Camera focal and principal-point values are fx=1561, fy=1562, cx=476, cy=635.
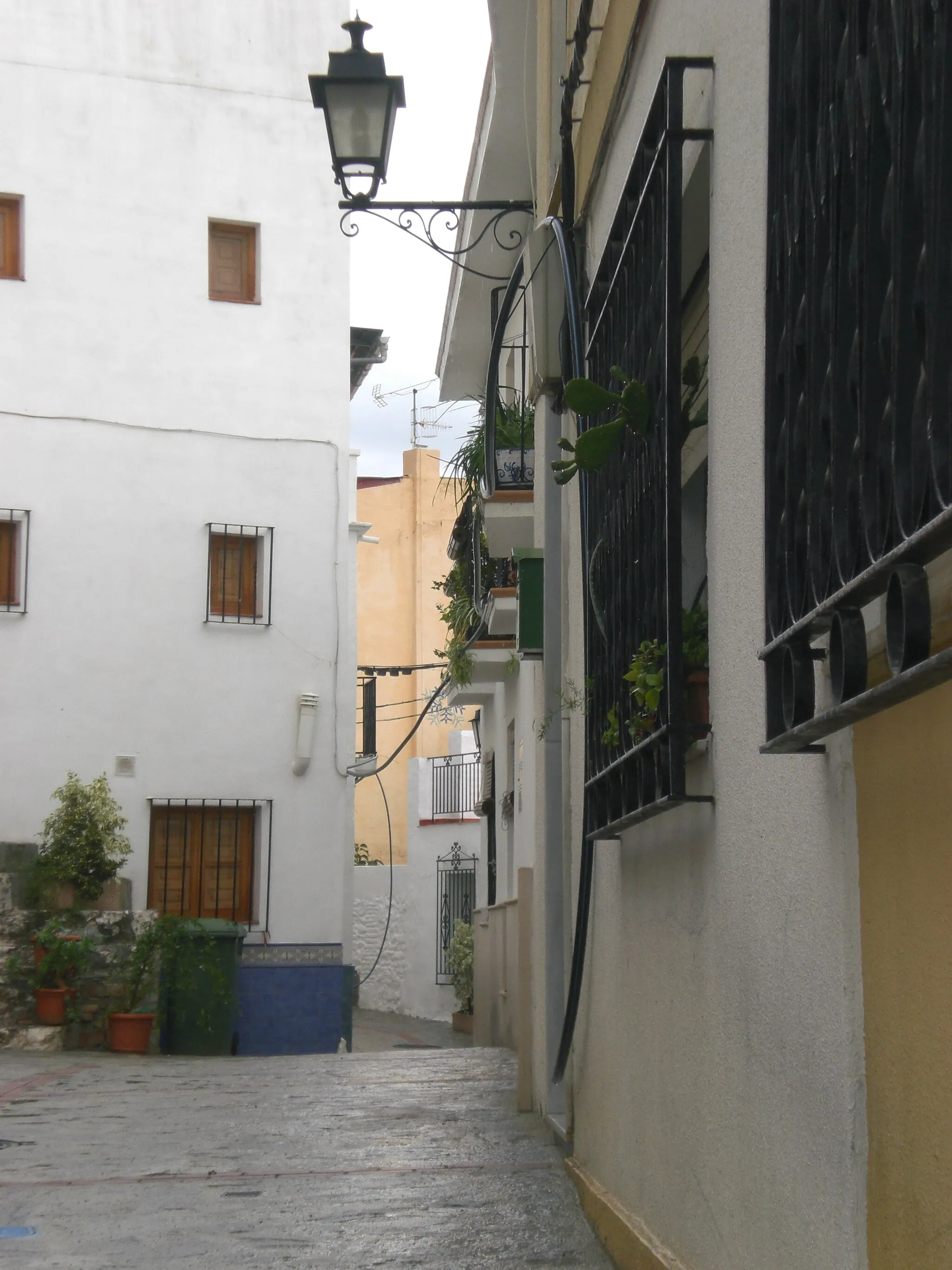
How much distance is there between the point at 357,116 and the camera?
27.0 feet

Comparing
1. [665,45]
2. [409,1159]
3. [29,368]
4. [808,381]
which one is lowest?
[409,1159]

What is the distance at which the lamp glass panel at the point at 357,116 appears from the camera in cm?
821

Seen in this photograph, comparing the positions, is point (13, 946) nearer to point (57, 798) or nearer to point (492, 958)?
point (57, 798)

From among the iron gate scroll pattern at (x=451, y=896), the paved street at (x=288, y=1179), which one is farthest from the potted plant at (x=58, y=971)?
the iron gate scroll pattern at (x=451, y=896)

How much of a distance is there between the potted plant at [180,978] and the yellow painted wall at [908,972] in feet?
40.5

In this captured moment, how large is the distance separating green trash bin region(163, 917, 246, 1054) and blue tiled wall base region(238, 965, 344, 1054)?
3.09 ft

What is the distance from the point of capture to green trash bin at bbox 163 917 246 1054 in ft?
47.7

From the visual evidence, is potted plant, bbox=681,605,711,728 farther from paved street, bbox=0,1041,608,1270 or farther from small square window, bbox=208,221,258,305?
small square window, bbox=208,221,258,305

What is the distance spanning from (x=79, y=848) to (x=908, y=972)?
13.1 m

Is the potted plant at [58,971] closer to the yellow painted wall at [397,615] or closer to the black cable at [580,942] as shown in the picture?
the black cable at [580,942]

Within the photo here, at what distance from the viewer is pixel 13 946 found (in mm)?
14109

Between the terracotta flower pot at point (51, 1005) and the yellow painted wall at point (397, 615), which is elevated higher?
the yellow painted wall at point (397, 615)

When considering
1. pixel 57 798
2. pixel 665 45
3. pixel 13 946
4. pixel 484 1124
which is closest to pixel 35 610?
pixel 57 798

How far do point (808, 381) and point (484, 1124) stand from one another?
17.3 ft
